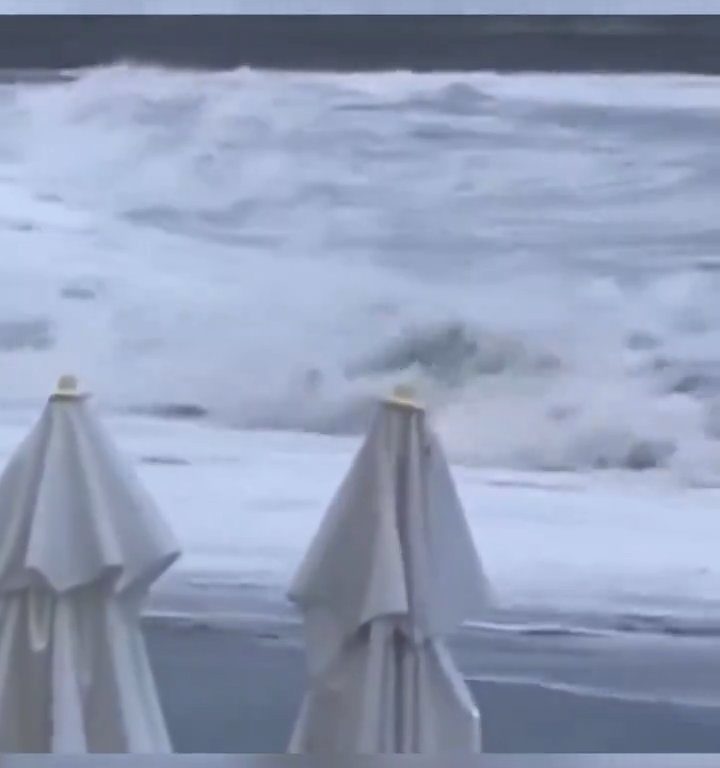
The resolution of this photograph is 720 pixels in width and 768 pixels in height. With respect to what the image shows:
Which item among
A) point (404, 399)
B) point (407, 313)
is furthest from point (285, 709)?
point (407, 313)

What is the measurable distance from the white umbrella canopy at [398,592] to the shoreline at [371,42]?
0.62 m

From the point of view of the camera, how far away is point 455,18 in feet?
7.41

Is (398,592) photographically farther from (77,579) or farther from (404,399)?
(77,579)

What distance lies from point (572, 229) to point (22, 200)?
0.93 m

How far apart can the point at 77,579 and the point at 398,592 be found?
0.49 m

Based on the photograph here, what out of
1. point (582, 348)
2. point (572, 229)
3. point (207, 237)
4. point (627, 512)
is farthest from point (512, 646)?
point (207, 237)

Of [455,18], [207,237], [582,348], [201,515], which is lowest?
[201,515]

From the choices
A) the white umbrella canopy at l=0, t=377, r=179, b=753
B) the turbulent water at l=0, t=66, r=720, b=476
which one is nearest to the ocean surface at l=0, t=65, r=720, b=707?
the turbulent water at l=0, t=66, r=720, b=476

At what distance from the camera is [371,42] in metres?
2.27

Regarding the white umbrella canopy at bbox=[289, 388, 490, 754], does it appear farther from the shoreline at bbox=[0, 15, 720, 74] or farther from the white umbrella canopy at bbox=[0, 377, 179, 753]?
the shoreline at bbox=[0, 15, 720, 74]

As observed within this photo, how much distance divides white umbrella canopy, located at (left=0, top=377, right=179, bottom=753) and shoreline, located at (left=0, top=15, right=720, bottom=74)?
623 mm

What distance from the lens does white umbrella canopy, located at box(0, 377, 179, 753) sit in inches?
80.3

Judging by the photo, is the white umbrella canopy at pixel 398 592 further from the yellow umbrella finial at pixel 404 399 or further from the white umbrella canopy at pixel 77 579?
the white umbrella canopy at pixel 77 579
